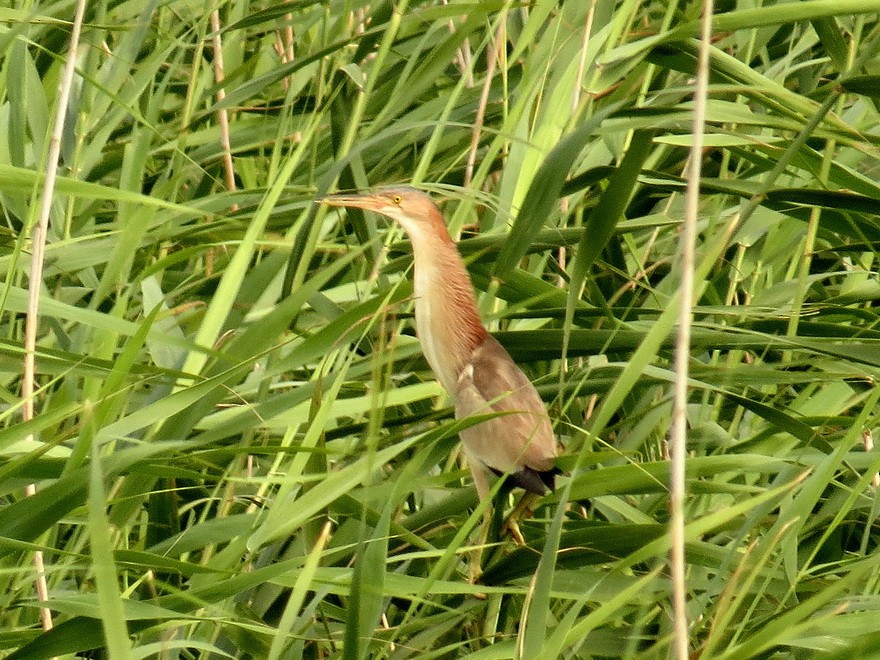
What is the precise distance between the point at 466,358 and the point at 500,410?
128mm

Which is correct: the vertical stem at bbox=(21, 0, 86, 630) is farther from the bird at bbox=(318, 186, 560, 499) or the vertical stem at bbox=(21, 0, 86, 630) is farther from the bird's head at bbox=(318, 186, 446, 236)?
the bird's head at bbox=(318, 186, 446, 236)

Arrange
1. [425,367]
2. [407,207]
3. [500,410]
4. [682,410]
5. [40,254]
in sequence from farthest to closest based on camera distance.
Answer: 1. [425,367]
2. [407,207]
3. [500,410]
4. [40,254]
5. [682,410]

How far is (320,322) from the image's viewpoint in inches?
81.3

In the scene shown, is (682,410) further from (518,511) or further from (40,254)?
(40,254)

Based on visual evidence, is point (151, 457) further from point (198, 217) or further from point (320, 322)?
point (198, 217)

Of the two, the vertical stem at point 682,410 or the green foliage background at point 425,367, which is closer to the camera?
the vertical stem at point 682,410

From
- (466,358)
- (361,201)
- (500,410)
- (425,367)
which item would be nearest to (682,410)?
(500,410)

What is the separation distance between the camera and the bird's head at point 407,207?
1925mm

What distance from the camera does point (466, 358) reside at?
6.01 ft

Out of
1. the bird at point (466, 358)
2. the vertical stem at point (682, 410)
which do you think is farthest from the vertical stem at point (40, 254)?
the vertical stem at point (682, 410)

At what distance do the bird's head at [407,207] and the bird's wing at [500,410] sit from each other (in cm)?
21

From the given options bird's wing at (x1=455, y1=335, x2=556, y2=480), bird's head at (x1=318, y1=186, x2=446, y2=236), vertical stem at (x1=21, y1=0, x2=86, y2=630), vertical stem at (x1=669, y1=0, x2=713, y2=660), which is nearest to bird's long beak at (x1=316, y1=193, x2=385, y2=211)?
bird's head at (x1=318, y1=186, x2=446, y2=236)

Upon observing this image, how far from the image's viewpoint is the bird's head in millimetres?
1925

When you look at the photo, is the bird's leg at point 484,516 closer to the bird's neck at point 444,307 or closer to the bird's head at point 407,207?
the bird's neck at point 444,307
